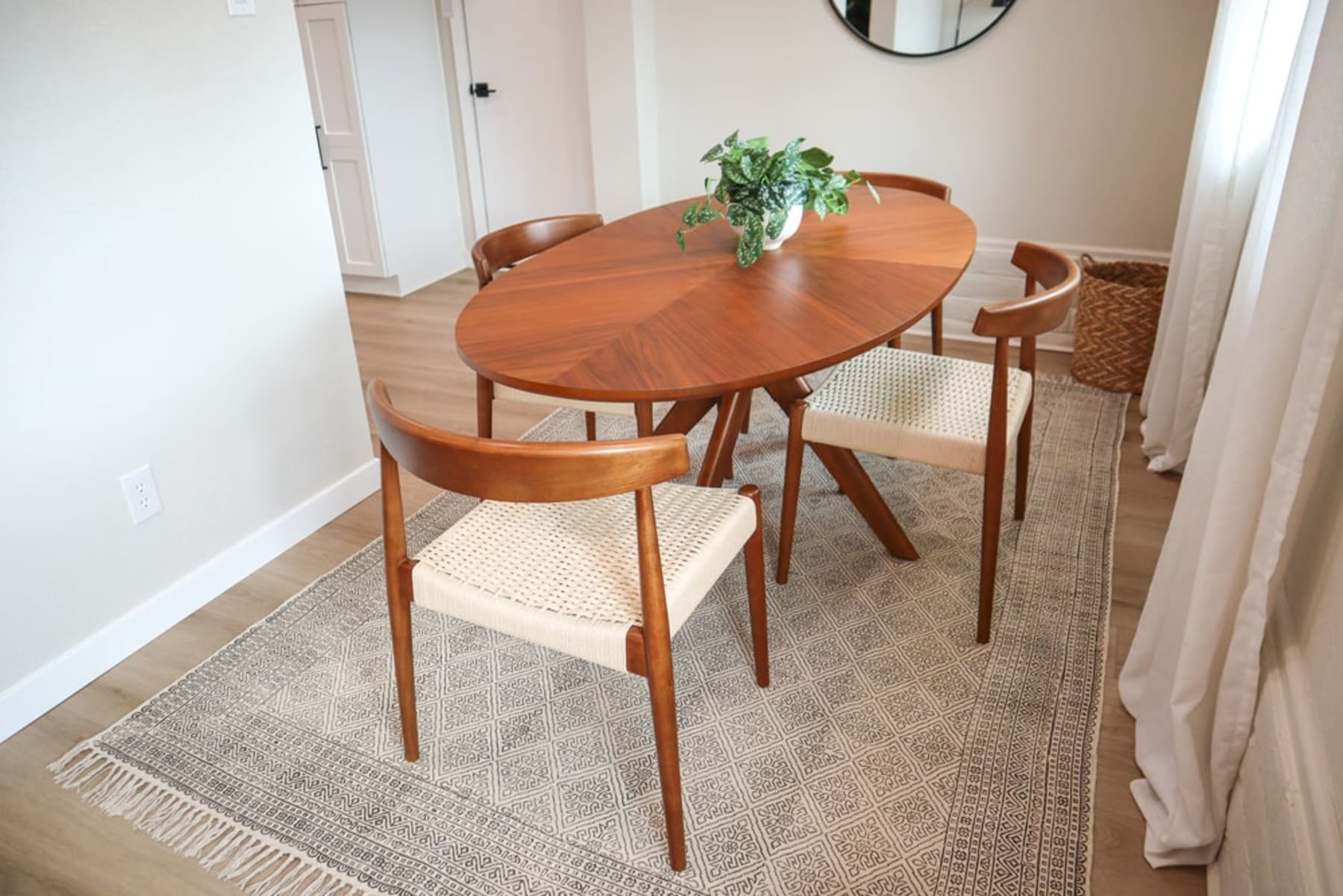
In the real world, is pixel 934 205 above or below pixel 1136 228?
above

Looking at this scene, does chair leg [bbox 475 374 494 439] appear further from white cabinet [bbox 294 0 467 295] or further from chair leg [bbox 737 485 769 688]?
white cabinet [bbox 294 0 467 295]

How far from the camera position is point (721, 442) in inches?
77.9

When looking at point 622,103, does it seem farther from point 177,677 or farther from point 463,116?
point 177,677

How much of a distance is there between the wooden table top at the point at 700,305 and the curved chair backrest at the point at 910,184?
1.19 ft

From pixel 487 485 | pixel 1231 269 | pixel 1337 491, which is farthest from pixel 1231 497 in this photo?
pixel 1231 269

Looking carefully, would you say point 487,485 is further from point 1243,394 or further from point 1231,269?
point 1231,269

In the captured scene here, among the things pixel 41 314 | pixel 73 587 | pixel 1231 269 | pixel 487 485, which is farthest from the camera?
pixel 1231 269

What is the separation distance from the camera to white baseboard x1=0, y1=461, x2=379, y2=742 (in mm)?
1792

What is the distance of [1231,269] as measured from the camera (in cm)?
227

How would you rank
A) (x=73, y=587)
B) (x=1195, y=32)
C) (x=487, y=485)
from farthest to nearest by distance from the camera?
1. (x=1195, y=32)
2. (x=73, y=587)
3. (x=487, y=485)

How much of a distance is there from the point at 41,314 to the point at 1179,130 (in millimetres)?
3380

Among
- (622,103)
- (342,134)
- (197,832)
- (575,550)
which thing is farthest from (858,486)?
(342,134)

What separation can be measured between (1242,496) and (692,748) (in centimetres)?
101

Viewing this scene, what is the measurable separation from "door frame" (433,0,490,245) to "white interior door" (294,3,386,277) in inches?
24.4
